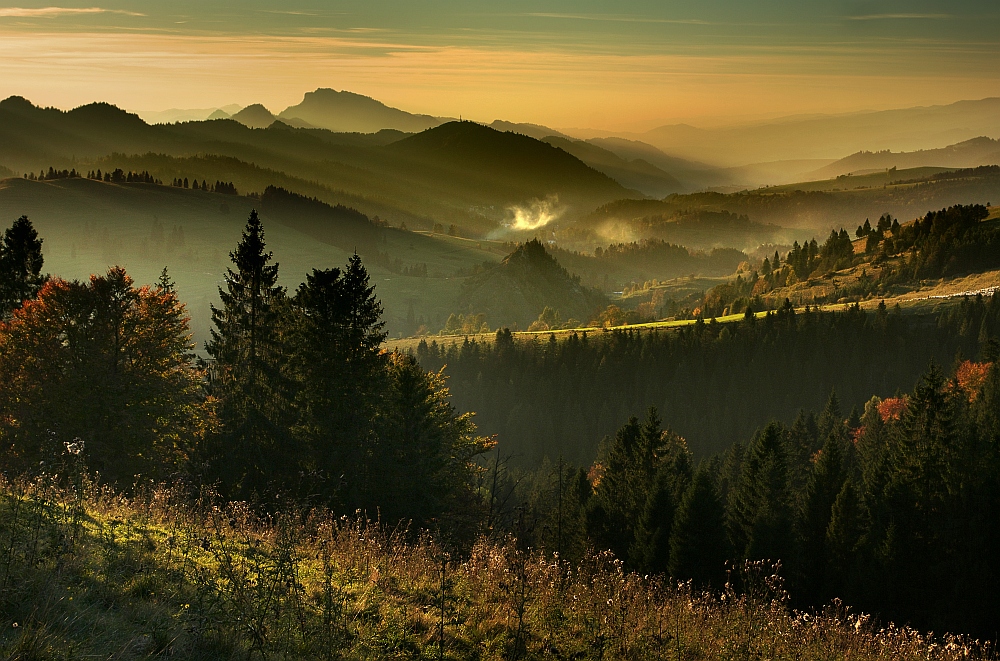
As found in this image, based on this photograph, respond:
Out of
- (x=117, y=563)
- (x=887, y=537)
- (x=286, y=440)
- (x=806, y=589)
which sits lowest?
(x=806, y=589)

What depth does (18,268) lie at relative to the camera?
48.4m

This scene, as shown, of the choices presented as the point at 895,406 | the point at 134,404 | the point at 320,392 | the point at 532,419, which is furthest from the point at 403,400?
the point at 532,419

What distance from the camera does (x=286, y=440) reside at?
3288 cm

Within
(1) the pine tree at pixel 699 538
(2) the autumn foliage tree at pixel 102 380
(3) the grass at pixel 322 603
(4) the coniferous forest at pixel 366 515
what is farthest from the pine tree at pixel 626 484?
(3) the grass at pixel 322 603

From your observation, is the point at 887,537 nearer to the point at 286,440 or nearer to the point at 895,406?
the point at 286,440

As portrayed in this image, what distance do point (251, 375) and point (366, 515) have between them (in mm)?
22072

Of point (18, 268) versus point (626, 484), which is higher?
point (18, 268)

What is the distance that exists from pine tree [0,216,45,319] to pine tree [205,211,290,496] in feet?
53.9

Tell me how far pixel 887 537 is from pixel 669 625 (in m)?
39.8

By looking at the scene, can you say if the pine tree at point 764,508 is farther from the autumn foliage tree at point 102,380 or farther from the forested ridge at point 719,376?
the forested ridge at point 719,376

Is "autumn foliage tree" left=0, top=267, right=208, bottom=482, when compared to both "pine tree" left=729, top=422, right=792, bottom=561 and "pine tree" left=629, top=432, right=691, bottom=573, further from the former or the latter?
"pine tree" left=729, top=422, right=792, bottom=561

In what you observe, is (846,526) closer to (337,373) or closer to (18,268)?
(337,373)

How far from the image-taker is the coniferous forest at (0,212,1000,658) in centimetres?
891

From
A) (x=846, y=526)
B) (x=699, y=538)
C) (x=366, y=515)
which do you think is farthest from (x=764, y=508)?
(x=366, y=515)
